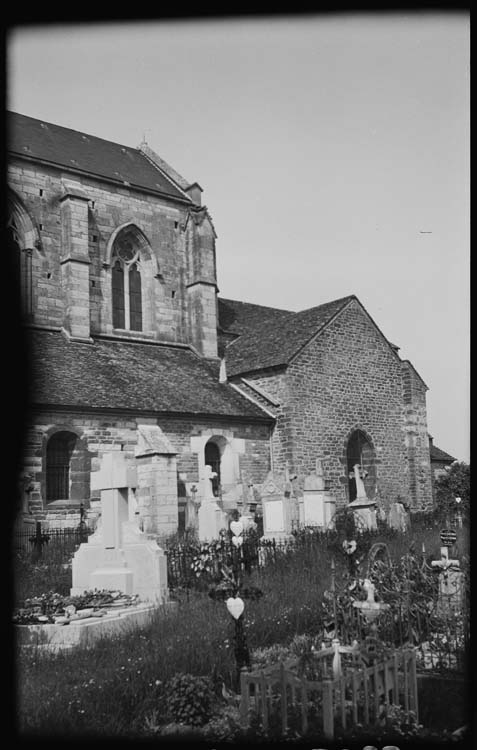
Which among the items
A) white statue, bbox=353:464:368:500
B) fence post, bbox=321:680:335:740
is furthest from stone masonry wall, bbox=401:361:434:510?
fence post, bbox=321:680:335:740

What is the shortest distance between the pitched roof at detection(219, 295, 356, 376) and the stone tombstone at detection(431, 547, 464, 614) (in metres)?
14.6

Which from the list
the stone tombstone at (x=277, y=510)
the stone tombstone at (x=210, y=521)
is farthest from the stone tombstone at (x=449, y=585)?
the stone tombstone at (x=210, y=521)

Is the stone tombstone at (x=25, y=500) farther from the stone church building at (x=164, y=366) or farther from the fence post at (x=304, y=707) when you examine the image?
the fence post at (x=304, y=707)

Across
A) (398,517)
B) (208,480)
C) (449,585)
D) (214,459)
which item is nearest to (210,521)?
(208,480)

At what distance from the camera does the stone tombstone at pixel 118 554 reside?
13188 millimetres

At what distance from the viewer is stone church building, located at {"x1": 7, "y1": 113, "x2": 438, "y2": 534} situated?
2109cm

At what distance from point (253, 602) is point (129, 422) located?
11.5 meters

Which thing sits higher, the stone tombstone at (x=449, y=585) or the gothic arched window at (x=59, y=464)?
the gothic arched window at (x=59, y=464)

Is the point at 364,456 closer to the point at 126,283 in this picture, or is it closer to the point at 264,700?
the point at 126,283

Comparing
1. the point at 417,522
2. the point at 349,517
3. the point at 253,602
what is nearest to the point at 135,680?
the point at 253,602

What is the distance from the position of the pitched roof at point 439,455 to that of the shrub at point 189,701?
2919 cm

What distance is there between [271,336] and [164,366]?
14.6 feet

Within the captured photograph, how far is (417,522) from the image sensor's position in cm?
2359

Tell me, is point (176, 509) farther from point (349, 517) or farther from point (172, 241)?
point (172, 241)
